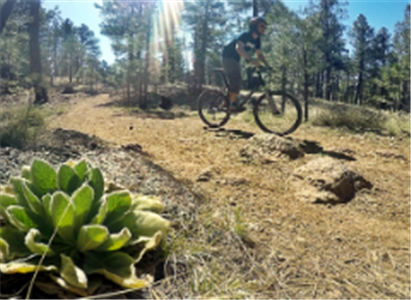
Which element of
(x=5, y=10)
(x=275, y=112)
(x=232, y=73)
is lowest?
(x=275, y=112)

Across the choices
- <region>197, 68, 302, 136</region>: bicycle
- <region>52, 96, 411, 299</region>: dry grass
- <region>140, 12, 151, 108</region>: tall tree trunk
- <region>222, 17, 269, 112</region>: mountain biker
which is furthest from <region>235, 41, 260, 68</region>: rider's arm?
<region>140, 12, 151, 108</region>: tall tree trunk

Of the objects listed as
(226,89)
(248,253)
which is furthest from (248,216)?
(226,89)

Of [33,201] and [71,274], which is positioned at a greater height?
[33,201]

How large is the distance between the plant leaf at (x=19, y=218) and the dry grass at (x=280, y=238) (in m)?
0.58

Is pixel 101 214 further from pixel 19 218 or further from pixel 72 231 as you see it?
pixel 19 218

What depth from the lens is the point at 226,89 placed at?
6.25m

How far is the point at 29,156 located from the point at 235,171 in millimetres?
2012

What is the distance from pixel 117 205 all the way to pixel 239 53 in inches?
179

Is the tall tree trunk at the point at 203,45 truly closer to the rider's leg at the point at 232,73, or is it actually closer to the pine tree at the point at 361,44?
the rider's leg at the point at 232,73

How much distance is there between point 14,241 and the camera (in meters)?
1.32

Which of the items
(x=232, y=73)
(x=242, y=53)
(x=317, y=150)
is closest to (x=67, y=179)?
(x=317, y=150)

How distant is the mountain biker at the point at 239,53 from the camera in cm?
553

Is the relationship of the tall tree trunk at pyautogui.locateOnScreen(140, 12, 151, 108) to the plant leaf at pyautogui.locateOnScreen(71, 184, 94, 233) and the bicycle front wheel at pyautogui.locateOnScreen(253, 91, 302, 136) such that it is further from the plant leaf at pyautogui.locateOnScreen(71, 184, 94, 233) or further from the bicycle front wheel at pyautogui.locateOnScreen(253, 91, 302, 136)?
the plant leaf at pyautogui.locateOnScreen(71, 184, 94, 233)

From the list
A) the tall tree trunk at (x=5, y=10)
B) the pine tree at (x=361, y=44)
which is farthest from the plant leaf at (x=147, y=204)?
the pine tree at (x=361, y=44)
